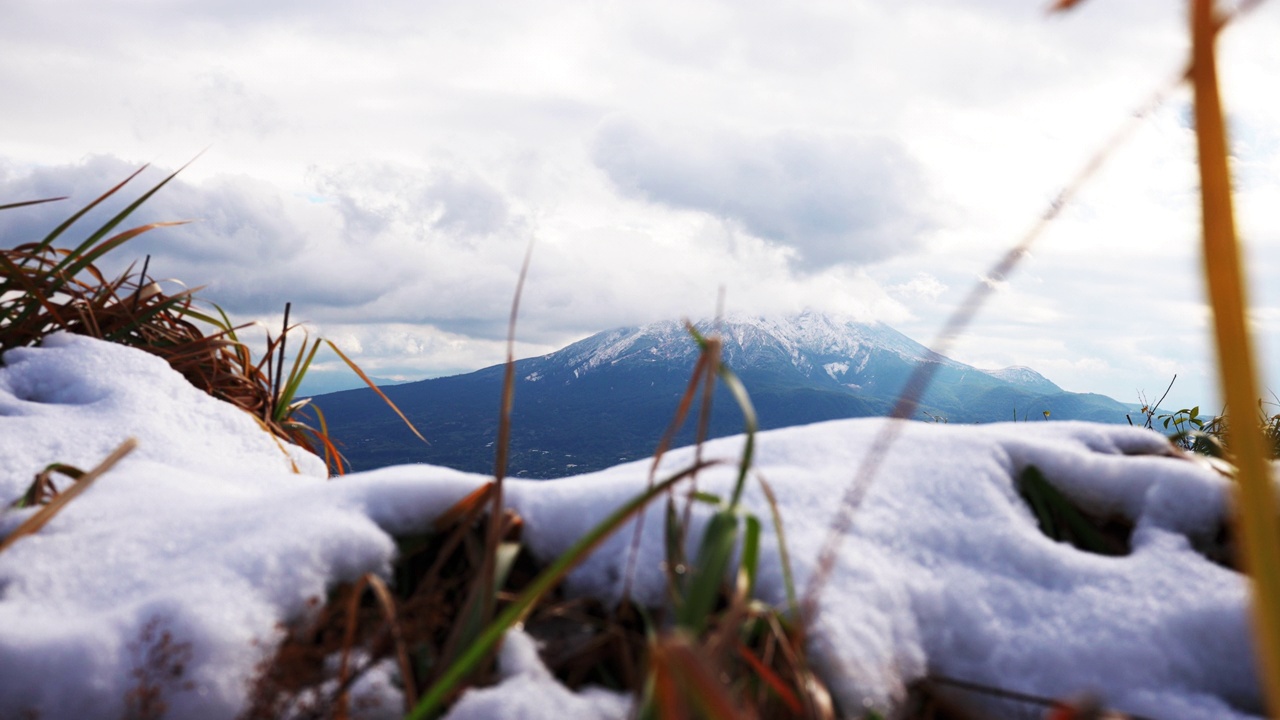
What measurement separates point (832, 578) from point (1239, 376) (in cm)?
74

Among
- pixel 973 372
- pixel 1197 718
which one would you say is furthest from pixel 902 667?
pixel 973 372

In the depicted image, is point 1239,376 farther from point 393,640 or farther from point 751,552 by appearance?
point 393,640

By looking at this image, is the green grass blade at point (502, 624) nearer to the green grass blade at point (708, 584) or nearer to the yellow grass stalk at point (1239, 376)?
the green grass blade at point (708, 584)

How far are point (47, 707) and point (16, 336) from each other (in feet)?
6.41

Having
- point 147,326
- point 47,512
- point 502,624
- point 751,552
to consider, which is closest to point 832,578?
point 751,552

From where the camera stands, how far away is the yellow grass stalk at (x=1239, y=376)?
34 cm

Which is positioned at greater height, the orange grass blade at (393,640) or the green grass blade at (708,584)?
the green grass blade at (708,584)

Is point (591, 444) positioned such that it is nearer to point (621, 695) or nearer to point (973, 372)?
point (973, 372)

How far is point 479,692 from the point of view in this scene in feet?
2.89

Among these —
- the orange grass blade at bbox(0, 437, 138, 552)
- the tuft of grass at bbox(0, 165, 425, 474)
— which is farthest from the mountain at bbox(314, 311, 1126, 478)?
the orange grass blade at bbox(0, 437, 138, 552)

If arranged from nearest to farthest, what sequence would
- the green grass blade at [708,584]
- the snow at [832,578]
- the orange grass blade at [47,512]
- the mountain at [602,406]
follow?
the green grass blade at [708,584]
the snow at [832,578]
the orange grass blade at [47,512]
the mountain at [602,406]

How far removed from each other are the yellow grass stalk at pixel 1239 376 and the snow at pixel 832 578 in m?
0.65

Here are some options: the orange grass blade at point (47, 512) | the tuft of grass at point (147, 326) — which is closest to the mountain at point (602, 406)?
the tuft of grass at point (147, 326)

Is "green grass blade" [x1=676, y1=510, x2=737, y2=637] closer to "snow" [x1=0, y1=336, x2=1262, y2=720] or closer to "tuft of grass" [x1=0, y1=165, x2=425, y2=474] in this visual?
"snow" [x1=0, y1=336, x2=1262, y2=720]
